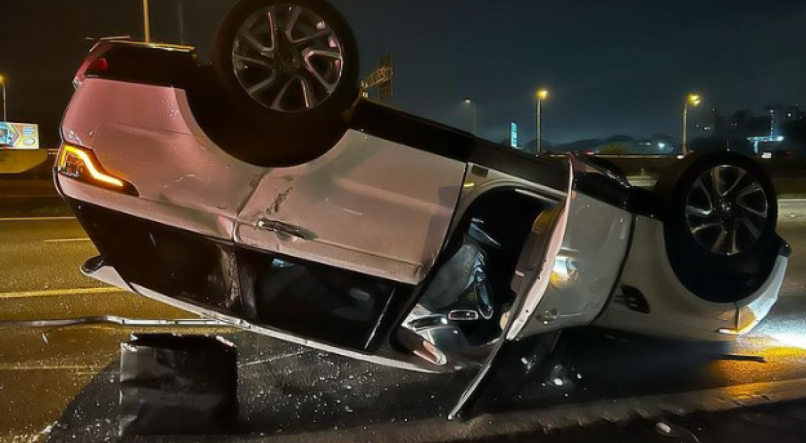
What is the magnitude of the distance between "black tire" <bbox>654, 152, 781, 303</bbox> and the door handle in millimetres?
2133

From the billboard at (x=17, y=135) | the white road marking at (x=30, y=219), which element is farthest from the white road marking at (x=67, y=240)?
the billboard at (x=17, y=135)

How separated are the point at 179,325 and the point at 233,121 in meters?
2.80

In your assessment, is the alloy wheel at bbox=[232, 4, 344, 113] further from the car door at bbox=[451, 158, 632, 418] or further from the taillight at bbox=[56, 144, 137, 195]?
the car door at bbox=[451, 158, 632, 418]

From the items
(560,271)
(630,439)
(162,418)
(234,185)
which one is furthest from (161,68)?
(630,439)

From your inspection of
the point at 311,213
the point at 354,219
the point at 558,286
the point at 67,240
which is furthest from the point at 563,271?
the point at 67,240

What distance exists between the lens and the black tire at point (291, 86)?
3.20 meters

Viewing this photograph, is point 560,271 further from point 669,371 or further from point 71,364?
point 71,364

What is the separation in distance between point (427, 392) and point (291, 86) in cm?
212

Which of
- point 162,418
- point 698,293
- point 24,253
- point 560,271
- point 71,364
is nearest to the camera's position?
point 560,271

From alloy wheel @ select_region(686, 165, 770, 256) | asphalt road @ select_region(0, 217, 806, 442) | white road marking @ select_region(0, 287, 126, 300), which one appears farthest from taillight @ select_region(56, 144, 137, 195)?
white road marking @ select_region(0, 287, 126, 300)

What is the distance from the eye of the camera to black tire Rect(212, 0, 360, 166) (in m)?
3.20

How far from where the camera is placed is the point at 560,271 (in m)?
3.12

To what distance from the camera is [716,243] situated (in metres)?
3.91

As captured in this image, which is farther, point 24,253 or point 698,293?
point 24,253
